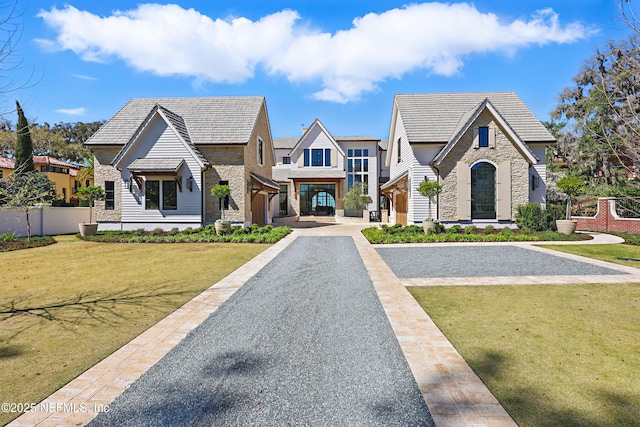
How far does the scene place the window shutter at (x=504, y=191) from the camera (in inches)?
762

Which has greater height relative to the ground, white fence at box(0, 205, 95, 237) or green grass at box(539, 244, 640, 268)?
white fence at box(0, 205, 95, 237)

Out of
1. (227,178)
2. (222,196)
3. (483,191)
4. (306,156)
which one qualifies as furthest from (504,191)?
(306,156)

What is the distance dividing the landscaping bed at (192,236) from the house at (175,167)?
97cm

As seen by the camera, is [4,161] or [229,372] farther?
[4,161]

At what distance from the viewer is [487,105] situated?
19.0 meters

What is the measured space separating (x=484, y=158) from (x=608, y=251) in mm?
8445

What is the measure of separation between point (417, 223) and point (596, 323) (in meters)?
15.4

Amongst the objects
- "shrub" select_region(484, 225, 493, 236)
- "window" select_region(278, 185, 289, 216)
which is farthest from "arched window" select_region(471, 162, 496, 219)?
"window" select_region(278, 185, 289, 216)

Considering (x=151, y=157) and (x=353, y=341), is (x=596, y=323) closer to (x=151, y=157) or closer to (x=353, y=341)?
(x=353, y=341)

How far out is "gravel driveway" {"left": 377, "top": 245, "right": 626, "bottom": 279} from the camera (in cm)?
885

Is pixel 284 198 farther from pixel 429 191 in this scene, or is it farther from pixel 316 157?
pixel 429 191

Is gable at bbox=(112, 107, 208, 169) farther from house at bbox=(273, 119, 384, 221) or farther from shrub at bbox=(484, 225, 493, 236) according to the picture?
shrub at bbox=(484, 225, 493, 236)

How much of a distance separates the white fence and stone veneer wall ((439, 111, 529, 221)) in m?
23.7

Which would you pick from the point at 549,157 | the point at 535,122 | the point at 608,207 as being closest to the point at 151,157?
the point at 535,122
